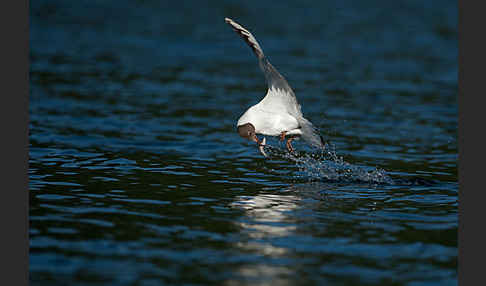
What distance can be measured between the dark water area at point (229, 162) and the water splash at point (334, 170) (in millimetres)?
40

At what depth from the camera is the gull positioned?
9.65m

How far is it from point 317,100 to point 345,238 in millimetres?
9704

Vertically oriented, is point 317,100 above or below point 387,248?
above

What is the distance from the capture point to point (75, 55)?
2194 centimetres

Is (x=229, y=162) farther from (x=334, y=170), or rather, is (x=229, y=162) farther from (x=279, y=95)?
(x=279, y=95)

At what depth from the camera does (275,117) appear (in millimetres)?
9836

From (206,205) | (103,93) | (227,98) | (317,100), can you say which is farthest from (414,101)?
(206,205)

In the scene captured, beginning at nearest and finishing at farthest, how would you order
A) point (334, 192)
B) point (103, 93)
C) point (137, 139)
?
1. point (334, 192)
2. point (137, 139)
3. point (103, 93)

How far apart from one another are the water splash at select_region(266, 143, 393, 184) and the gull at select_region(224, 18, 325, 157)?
0.75 meters

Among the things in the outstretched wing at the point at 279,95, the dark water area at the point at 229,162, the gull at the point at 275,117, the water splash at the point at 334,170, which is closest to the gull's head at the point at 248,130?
the gull at the point at 275,117

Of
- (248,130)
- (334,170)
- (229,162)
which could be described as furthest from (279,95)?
(229,162)

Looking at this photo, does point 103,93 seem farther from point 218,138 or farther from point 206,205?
point 206,205

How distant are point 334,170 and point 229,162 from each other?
1763 millimetres

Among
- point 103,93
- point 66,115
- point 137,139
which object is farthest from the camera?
point 103,93
